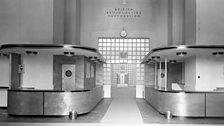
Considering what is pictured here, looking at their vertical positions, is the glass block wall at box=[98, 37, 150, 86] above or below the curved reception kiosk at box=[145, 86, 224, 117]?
above

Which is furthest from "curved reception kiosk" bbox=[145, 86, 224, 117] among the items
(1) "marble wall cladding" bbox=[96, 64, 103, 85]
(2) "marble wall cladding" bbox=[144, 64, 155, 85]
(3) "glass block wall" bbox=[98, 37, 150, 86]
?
(3) "glass block wall" bbox=[98, 37, 150, 86]

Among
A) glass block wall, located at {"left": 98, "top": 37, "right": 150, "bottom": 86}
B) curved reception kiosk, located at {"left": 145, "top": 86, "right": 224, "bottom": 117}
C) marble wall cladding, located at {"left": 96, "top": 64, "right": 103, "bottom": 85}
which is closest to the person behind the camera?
curved reception kiosk, located at {"left": 145, "top": 86, "right": 224, "bottom": 117}

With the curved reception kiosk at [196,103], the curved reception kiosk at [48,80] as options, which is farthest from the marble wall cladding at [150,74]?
the curved reception kiosk at [196,103]

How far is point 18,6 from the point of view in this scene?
1220cm

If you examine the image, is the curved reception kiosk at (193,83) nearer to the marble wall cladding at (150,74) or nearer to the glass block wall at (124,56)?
the marble wall cladding at (150,74)

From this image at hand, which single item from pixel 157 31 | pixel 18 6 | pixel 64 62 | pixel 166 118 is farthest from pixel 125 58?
pixel 166 118

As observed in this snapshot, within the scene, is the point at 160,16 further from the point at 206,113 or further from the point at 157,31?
the point at 206,113

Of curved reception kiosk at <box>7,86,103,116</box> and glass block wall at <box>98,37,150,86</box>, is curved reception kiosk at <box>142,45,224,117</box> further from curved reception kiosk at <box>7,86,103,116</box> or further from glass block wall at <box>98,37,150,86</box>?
curved reception kiosk at <box>7,86,103,116</box>

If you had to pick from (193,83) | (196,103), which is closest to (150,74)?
(193,83)

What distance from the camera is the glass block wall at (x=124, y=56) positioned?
17933 millimetres

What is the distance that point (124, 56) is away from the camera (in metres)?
18.0

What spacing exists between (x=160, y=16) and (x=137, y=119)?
10.9 m

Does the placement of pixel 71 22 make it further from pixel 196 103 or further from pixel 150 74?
pixel 196 103

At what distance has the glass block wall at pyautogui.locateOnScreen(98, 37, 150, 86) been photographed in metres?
17.9
